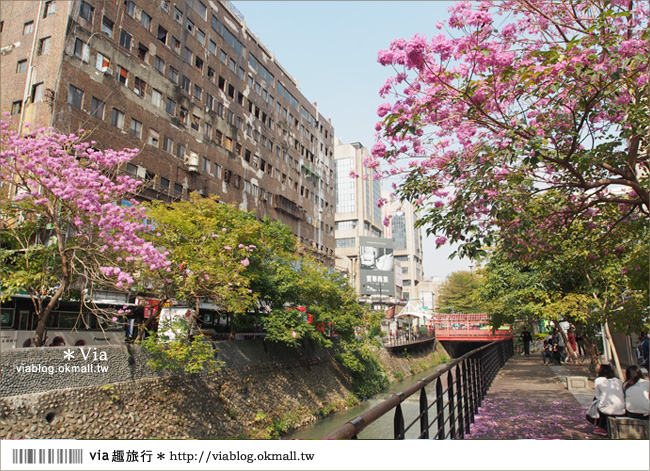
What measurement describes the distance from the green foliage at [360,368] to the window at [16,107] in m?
18.8

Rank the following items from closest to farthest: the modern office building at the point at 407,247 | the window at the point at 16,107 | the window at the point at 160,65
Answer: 1. the window at the point at 16,107
2. the window at the point at 160,65
3. the modern office building at the point at 407,247

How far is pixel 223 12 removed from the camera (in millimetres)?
32156

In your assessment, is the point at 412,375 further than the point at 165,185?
Yes

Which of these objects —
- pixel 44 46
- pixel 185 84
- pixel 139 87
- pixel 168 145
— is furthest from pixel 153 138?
pixel 44 46

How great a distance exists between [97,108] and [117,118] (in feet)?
4.18

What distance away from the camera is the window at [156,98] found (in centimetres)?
2464

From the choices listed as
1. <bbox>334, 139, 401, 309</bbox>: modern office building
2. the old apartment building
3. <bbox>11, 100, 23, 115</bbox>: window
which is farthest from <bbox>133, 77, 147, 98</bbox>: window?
<bbox>334, 139, 401, 309</bbox>: modern office building

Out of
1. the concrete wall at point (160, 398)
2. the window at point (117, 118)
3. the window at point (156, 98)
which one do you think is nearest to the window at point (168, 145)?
the window at point (156, 98)

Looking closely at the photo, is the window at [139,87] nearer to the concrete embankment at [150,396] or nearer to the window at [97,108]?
the window at [97,108]

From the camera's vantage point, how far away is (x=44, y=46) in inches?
785

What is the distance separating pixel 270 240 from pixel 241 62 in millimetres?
17963

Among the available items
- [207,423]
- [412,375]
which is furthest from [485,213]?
[412,375]

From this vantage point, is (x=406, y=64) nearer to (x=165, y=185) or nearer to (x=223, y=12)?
(x=165, y=185)

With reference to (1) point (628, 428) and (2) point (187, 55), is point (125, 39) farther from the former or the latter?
(1) point (628, 428)
